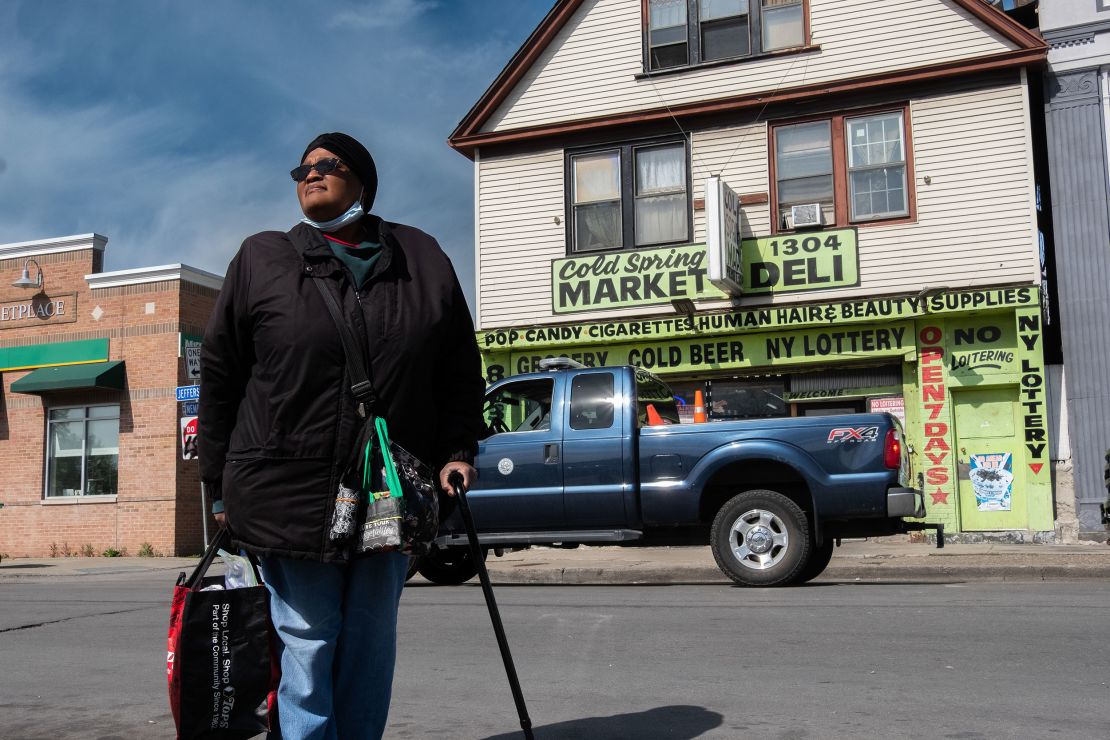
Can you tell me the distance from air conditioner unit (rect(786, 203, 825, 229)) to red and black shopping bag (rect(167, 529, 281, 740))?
13971mm

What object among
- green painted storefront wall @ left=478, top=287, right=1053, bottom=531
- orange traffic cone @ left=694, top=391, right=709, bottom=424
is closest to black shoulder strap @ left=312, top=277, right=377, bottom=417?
orange traffic cone @ left=694, top=391, right=709, bottom=424

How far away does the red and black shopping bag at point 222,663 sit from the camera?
9.79 ft

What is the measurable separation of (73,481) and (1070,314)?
17.2 meters

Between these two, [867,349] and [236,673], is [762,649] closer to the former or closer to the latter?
[236,673]

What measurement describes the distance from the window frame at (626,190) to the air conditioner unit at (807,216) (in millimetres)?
1596

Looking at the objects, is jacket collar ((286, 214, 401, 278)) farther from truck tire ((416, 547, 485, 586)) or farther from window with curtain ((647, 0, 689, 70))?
window with curtain ((647, 0, 689, 70))

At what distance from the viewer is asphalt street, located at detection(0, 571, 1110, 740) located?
4637 mm

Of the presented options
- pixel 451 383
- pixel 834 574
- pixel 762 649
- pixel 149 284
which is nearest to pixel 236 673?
pixel 451 383

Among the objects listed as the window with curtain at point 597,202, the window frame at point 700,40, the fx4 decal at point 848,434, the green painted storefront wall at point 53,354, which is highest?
the window frame at point 700,40

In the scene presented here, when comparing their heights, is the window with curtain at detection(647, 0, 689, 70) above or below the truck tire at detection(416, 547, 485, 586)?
above

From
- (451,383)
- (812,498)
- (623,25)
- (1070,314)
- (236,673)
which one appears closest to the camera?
(236,673)

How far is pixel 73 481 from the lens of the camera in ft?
66.0

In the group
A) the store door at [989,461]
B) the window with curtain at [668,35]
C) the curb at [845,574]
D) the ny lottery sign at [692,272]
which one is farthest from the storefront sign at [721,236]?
the curb at [845,574]

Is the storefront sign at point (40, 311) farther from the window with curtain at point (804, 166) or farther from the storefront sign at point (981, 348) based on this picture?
the storefront sign at point (981, 348)
